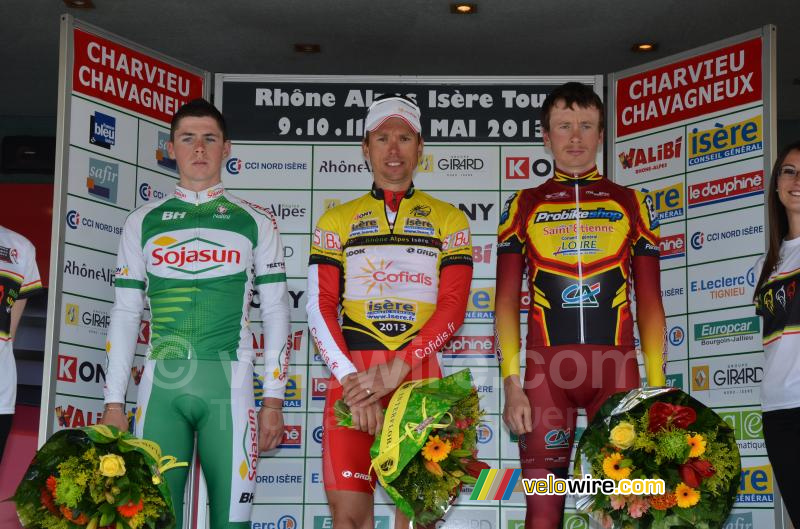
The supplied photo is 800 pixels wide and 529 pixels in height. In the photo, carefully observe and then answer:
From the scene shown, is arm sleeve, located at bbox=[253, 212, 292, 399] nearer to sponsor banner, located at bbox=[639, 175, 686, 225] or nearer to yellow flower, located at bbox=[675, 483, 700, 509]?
yellow flower, located at bbox=[675, 483, 700, 509]

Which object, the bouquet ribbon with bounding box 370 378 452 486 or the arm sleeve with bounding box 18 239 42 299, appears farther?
the arm sleeve with bounding box 18 239 42 299

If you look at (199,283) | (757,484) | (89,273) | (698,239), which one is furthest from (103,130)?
(757,484)

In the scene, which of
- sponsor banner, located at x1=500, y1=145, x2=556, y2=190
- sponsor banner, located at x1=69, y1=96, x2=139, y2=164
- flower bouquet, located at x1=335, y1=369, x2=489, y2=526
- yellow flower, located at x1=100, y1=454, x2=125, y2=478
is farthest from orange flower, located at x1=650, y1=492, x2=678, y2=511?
sponsor banner, located at x1=69, y1=96, x2=139, y2=164

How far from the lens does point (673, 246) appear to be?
17.4ft

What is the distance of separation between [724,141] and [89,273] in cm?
295

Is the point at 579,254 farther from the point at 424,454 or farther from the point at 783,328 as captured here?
the point at 424,454

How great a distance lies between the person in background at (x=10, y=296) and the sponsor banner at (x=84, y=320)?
0.19 metres

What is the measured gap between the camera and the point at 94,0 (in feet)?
19.2

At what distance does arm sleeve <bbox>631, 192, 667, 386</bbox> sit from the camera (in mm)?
4035

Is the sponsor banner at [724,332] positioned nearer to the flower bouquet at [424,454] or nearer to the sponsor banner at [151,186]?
the flower bouquet at [424,454]

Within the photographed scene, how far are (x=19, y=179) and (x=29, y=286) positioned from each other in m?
3.49

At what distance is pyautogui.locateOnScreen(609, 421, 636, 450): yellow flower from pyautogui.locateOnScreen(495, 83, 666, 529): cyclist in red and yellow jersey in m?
0.87

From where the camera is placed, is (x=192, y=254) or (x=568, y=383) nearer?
(x=568, y=383)

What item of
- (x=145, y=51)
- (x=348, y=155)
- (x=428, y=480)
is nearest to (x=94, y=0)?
(x=145, y=51)
